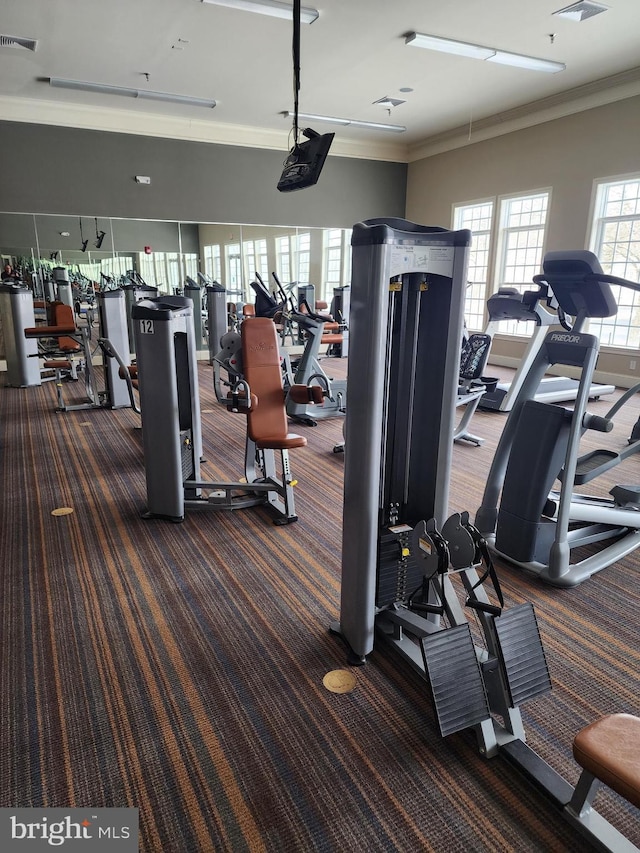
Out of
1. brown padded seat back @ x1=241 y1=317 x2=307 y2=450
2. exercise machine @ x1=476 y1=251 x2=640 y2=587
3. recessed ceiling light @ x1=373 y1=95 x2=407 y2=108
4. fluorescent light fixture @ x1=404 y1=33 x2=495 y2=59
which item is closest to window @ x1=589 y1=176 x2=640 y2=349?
fluorescent light fixture @ x1=404 y1=33 x2=495 y2=59

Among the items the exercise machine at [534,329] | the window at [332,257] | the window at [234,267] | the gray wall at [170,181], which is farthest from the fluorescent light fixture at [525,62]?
the window at [234,267]

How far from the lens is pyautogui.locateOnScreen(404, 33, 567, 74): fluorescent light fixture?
18.0 feet

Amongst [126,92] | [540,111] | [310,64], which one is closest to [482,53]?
[310,64]

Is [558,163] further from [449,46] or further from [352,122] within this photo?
[352,122]

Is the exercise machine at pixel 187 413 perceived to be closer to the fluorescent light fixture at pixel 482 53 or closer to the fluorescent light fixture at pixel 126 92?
the fluorescent light fixture at pixel 482 53

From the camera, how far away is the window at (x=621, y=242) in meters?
6.99

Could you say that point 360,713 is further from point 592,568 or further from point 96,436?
point 96,436

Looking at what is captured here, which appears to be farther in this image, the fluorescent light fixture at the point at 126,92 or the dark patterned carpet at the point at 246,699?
the fluorescent light fixture at the point at 126,92

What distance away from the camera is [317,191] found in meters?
9.88

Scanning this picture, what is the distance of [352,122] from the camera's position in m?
8.45

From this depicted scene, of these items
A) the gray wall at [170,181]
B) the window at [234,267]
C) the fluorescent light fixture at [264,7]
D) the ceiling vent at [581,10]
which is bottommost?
the window at [234,267]

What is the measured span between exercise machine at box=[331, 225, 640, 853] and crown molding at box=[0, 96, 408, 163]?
796 cm

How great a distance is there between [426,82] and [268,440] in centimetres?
596

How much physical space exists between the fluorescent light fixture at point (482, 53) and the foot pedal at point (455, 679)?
19.2ft
